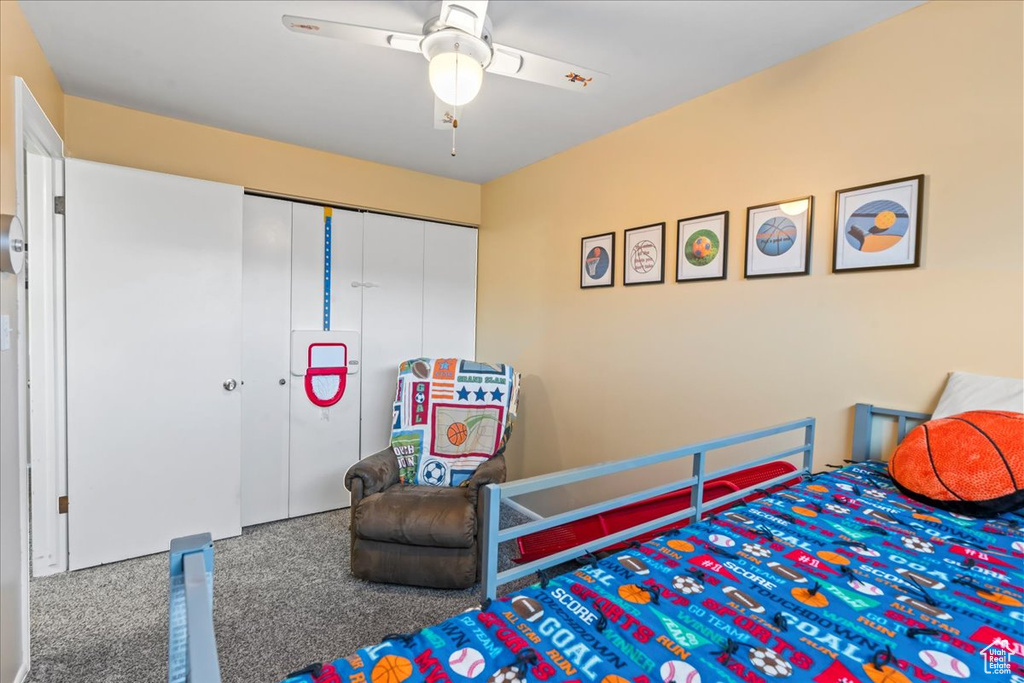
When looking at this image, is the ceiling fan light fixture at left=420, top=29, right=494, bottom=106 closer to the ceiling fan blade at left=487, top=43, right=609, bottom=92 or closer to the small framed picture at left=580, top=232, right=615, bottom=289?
the ceiling fan blade at left=487, top=43, right=609, bottom=92

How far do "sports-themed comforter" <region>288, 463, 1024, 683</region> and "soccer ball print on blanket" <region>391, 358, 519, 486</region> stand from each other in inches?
70.0

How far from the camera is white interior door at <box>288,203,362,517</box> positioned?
3209 millimetres

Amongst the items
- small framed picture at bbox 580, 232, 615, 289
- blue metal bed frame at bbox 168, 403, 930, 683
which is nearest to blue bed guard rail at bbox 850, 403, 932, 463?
blue metal bed frame at bbox 168, 403, 930, 683

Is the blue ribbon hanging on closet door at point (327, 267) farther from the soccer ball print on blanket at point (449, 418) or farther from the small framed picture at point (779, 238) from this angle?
the small framed picture at point (779, 238)

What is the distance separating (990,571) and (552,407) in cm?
237

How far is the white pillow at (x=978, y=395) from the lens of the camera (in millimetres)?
1467

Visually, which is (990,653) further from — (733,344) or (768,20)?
(768,20)

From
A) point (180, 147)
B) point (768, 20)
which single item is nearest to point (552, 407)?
point (768, 20)

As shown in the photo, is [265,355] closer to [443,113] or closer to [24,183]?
[24,183]

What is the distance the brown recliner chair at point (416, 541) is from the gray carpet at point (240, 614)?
0.09 metres

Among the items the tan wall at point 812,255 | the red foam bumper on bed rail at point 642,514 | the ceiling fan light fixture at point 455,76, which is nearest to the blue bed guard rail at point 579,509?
the red foam bumper on bed rail at point 642,514

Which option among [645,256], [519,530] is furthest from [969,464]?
[645,256]

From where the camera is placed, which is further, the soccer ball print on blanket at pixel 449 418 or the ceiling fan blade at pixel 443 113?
the soccer ball print on blanket at pixel 449 418

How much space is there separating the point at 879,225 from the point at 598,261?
143 cm
